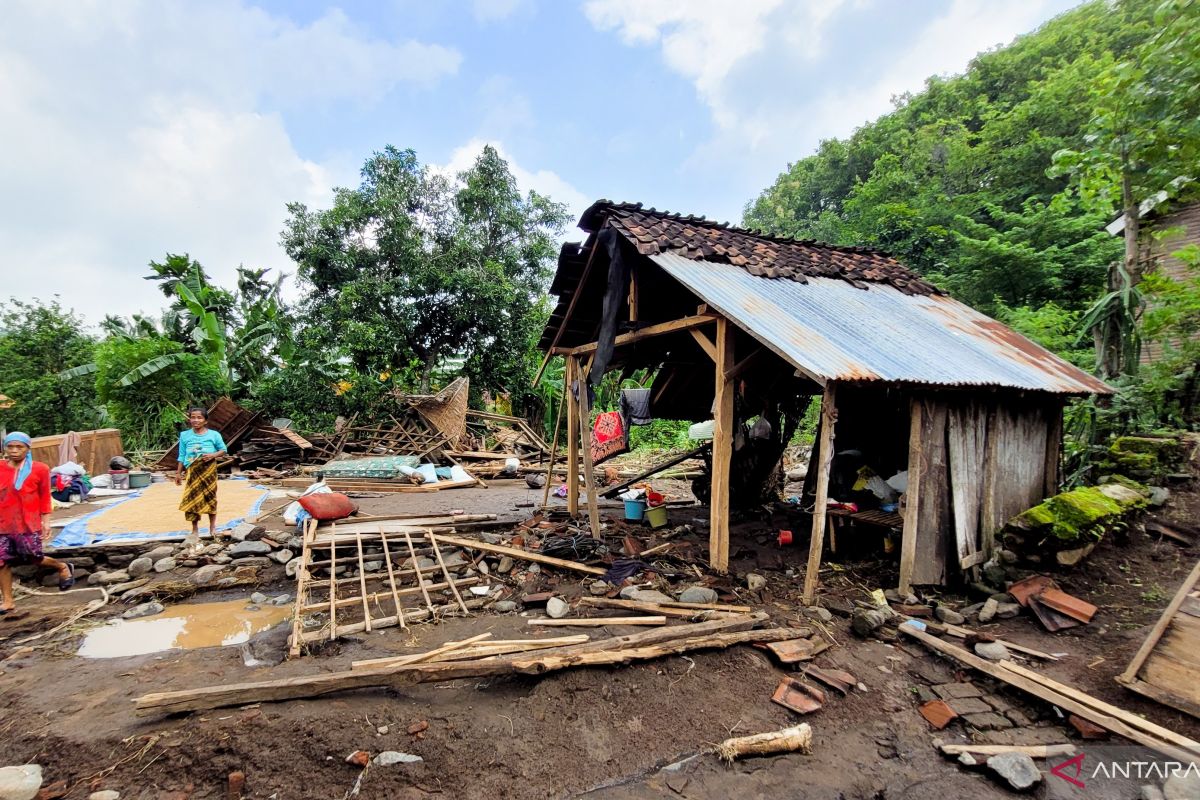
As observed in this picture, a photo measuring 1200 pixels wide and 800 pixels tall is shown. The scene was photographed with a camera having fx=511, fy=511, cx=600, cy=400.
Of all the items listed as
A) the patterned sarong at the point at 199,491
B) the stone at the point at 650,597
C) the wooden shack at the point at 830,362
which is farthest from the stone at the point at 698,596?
the patterned sarong at the point at 199,491

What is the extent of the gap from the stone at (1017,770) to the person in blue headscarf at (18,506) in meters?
8.80

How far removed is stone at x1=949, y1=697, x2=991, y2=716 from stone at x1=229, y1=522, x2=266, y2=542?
8408 millimetres

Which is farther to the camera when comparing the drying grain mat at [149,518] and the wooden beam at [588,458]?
the wooden beam at [588,458]

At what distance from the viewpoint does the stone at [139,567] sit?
6.52 m

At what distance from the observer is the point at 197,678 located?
4273 mm

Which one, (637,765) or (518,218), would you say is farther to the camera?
(518,218)

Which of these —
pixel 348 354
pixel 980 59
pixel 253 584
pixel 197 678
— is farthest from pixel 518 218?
pixel 980 59

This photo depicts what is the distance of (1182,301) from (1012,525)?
5673mm

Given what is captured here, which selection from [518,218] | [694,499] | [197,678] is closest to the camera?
[197,678]

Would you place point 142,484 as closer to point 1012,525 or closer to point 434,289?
point 434,289

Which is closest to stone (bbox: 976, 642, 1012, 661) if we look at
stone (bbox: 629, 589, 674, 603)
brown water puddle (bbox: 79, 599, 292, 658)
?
stone (bbox: 629, 589, 674, 603)

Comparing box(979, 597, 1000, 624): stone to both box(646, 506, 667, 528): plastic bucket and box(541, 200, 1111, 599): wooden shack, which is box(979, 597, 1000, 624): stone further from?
box(646, 506, 667, 528): plastic bucket

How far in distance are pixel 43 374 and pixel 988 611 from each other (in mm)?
27798

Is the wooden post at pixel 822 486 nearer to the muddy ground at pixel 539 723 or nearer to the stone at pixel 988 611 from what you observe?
the muddy ground at pixel 539 723
